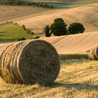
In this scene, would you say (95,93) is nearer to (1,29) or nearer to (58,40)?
(58,40)

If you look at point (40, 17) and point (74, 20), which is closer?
point (74, 20)

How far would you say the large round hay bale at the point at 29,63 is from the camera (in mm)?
7719

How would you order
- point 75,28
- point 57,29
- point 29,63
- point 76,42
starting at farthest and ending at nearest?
point 75,28, point 57,29, point 76,42, point 29,63

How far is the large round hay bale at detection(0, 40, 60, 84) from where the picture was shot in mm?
7719

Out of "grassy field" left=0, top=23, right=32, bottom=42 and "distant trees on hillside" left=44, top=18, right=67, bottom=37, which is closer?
"grassy field" left=0, top=23, right=32, bottom=42

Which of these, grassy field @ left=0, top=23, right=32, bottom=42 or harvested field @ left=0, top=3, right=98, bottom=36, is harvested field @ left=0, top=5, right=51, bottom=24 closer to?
harvested field @ left=0, top=3, right=98, bottom=36

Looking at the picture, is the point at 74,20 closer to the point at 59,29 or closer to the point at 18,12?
the point at 59,29

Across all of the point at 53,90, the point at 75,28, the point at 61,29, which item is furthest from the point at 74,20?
the point at 53,90

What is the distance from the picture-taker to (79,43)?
30703mm

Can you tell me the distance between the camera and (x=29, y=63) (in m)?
8.05

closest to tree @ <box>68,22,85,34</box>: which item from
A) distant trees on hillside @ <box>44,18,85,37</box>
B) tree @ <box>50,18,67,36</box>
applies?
distant trees on hillside @ <box>44,18,85,37</box>

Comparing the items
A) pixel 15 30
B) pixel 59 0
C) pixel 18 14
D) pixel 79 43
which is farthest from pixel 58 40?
pixel 59 0

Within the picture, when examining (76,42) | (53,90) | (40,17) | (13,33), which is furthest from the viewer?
(40,17)

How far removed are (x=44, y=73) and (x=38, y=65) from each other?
0.36m
